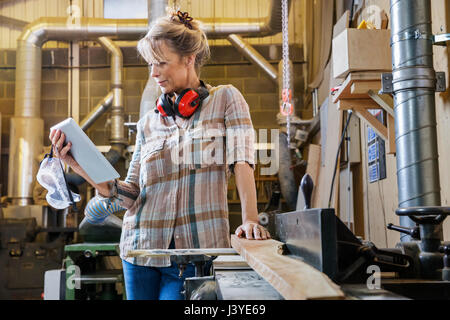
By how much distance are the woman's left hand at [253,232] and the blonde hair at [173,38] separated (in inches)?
17.9

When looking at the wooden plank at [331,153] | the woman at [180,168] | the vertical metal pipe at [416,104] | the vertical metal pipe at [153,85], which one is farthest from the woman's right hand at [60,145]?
the vertical metal pipe at [153,85]

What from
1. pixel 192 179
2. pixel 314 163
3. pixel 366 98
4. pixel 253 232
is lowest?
pixel 253 232

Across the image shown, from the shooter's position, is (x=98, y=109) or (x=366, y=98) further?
(x=98, y=109)

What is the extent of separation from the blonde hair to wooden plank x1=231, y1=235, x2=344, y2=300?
2.03 feet

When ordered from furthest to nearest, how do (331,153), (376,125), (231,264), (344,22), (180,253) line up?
(331,153) < (344,22) < (376,125) < (231,264) < (180,253)

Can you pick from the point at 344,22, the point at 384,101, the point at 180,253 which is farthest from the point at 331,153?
the point at 180,253

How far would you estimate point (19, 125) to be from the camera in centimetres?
525

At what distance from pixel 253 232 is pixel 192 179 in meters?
0.21

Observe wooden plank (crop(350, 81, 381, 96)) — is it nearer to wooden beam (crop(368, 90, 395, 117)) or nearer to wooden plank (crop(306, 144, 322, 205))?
wooden beam (crop(368, 90, 395, 117))

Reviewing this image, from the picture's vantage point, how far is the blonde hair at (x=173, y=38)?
1292 mm

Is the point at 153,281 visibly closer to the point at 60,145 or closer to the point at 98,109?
the point at 60,145

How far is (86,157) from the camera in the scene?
1.24 meters

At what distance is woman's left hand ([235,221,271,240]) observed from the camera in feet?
3.77
